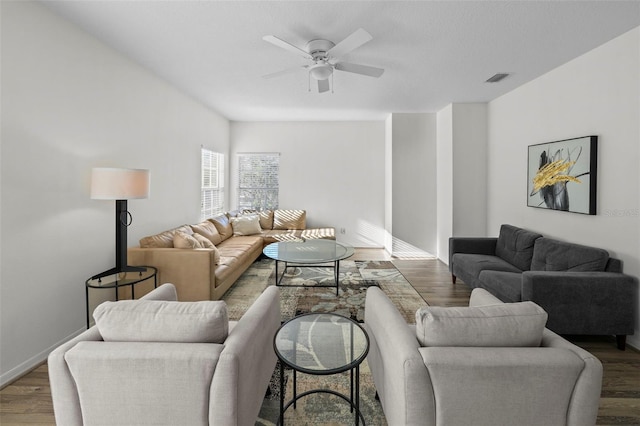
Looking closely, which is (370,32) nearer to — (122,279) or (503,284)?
(503,284)

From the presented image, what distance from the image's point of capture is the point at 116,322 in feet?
4.83

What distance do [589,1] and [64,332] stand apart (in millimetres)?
4823

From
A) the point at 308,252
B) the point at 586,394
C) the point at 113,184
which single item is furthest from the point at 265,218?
the point at 586,394

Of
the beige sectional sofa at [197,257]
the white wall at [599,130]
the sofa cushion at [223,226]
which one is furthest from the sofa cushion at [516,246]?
the sofa cushion at [223,226]

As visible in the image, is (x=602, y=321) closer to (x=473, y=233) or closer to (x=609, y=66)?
(x=609, y=66)

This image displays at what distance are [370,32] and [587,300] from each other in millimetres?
2888

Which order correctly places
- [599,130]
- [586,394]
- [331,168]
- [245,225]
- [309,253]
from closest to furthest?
[586,394] < [599,130] < [309,253] < [245,225] < [331,168]

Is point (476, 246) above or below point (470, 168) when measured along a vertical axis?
below

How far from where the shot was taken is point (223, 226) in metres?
5.76

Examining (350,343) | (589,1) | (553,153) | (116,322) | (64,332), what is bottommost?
(64,332)

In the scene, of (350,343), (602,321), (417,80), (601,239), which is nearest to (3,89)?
(350,343)

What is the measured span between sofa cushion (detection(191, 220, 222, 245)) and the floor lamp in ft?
5.55

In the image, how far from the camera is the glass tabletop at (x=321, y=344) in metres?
1.58

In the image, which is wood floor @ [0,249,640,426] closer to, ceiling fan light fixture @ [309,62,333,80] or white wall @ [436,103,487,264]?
white wall @ [436,103,487,264]
